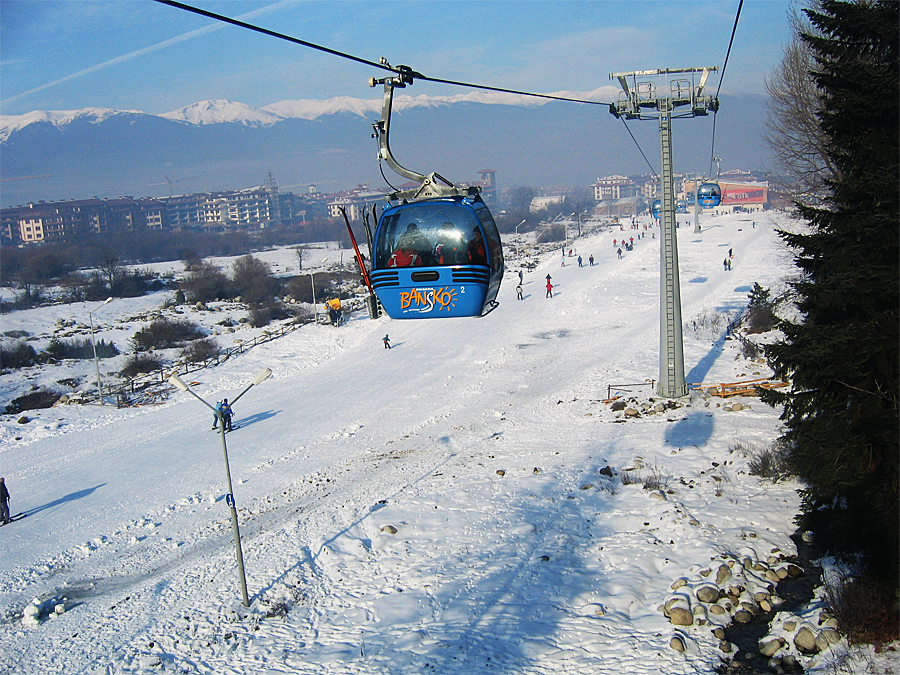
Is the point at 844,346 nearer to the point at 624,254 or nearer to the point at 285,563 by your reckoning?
the point at 285,563

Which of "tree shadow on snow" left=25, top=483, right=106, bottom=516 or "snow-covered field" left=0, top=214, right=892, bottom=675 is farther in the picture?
"tree shadow on snow" left=25, top=483, right=106, bottom=516

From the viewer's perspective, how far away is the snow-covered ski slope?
12.6 metres

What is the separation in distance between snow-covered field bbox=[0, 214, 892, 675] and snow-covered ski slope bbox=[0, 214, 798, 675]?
7 centimetres

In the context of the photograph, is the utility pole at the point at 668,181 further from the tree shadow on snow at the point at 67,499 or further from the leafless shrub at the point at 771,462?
the tree shadow on snow at the point at 67,499

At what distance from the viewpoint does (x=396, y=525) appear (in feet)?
55.8

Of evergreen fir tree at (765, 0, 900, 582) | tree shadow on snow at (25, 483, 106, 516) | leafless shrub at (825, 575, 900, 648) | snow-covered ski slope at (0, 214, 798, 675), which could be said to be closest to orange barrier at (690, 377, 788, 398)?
snow-covered ski slope at (0, 214, 798, 675)

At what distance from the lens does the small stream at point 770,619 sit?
10.9 meters

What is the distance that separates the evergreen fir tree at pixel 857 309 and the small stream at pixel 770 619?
179cm

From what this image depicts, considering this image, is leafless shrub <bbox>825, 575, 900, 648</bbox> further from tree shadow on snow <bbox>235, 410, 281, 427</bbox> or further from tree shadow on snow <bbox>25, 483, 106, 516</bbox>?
tree shadow on snow <bbox>235, 410, 281, 427</bbox>

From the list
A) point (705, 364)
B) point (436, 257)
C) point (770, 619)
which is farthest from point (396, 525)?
point (705, 364)

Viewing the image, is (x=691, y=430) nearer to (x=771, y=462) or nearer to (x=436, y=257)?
(x=771, y=462)

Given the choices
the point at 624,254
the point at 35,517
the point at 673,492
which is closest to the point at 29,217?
the point at 624,254

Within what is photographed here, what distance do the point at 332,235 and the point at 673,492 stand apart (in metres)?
161

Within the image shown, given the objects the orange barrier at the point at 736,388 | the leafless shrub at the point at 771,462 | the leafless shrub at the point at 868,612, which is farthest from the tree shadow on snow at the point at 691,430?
the leafless shrub at the point at 868,612
